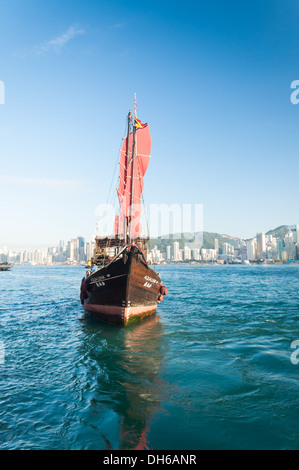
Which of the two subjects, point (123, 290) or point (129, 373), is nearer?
point (129, 373)

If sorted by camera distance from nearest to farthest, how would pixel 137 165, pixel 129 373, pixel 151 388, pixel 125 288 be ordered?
1. pixel 151 388
2. pixel 129 373
3. pixel 125 288
4. pixel 137 165

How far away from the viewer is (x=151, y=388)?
742 centimetres

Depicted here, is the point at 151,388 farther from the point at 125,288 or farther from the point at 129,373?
the point at 125,288

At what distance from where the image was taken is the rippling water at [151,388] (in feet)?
17.1

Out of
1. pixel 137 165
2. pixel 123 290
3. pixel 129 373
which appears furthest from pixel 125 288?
pixel 137 165

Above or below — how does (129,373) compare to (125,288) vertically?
below

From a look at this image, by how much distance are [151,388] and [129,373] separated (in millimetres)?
1337

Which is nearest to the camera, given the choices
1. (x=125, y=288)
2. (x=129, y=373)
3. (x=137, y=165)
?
(x=129, y=373)

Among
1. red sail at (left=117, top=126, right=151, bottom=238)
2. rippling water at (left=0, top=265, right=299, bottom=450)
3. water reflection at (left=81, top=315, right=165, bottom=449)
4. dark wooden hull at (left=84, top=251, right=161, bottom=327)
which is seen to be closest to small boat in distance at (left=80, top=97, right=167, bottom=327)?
dark wooden hull at (left=84, top=251, right=161, bottom=327)

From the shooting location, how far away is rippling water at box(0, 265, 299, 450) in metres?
5.23

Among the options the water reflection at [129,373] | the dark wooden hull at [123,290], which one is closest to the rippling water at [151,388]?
the water reflection at [129,373]

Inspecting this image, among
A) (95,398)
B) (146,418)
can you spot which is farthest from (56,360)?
(146,418)

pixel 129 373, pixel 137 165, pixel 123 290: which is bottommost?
pixel 129 373
